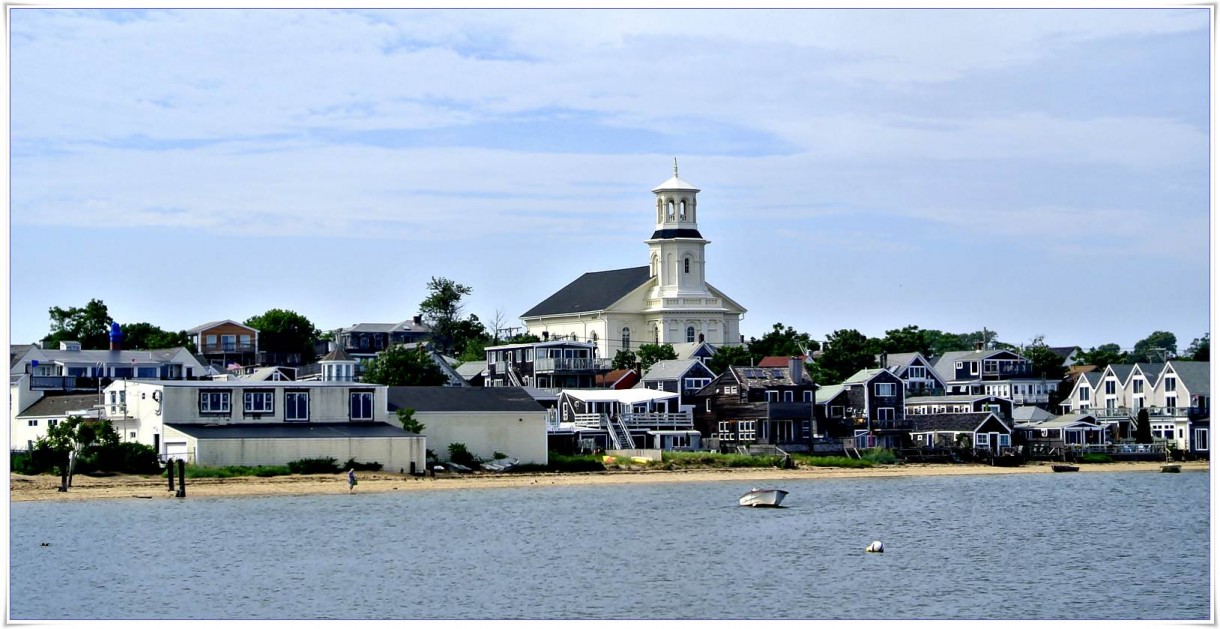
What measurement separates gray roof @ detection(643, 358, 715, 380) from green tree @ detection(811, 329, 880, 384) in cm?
1037

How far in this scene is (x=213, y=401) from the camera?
231ft

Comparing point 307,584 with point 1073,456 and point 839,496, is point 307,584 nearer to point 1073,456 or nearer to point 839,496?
point 839,496

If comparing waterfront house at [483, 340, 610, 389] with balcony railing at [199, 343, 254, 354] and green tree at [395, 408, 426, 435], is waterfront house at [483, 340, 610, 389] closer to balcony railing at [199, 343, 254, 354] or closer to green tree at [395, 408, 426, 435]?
balcony railing at [199, 343, 254, 354]

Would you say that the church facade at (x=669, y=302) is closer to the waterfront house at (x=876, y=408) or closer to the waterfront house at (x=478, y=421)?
the waterfront house at (x=876, y=408)

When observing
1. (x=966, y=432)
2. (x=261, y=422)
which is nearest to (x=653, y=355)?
(x=966, y=432)

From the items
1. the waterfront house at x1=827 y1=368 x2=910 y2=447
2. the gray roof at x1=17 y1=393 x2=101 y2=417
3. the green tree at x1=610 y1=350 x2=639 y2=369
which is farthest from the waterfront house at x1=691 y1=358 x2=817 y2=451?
the gray roof at x1=17 y1=393 x2=101 y2=417

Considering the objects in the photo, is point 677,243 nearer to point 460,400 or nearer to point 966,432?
point 966,432

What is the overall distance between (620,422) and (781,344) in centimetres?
3644

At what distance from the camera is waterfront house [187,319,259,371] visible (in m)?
133

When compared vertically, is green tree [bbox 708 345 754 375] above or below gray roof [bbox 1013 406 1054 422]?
above

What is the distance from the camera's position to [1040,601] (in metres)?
37.4

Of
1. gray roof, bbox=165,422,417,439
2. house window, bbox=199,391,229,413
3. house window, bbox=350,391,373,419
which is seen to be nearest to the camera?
gray roof, bbox=165,422,417,439
